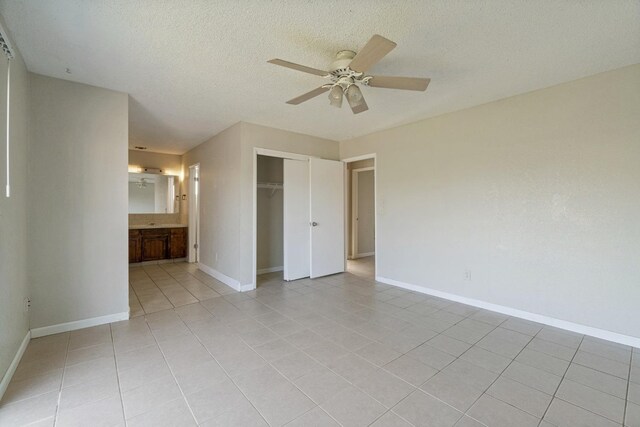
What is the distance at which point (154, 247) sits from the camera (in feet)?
19.9

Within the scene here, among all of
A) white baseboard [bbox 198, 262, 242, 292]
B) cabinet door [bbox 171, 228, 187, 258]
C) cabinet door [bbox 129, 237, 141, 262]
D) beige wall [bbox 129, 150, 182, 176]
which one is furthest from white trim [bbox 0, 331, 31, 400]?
beige wall [bbox 129, 150, 182, 176]

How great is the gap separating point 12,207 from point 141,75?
1.55 metres

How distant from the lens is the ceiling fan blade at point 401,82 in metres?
2.22

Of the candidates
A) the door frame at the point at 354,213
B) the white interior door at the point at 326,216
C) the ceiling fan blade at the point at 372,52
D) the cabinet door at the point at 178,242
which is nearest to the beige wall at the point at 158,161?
the cabinet door at the point at 178,242

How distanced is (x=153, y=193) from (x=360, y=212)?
4.99 meters

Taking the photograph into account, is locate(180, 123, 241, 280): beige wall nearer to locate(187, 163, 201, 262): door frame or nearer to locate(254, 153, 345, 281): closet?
locate(254, 153, 345, 281): closet

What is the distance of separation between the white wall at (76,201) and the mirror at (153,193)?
3622 mm

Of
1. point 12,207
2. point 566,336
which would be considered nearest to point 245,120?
point 12,207

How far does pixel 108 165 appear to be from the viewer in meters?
3.01

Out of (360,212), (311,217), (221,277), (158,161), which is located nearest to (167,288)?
(221,277)

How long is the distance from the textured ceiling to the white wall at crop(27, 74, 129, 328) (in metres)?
0.28

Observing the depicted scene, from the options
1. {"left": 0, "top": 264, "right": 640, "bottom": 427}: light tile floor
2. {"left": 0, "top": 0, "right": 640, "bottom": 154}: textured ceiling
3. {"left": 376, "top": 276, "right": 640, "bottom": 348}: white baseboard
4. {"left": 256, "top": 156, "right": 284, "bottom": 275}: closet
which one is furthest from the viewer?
{"left": 256, "top": 156, "right": 284, "bottom": 275}: closet

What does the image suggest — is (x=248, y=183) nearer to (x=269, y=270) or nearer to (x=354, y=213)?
(x=269, y=270)

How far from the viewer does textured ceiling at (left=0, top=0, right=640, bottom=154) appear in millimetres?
1810
